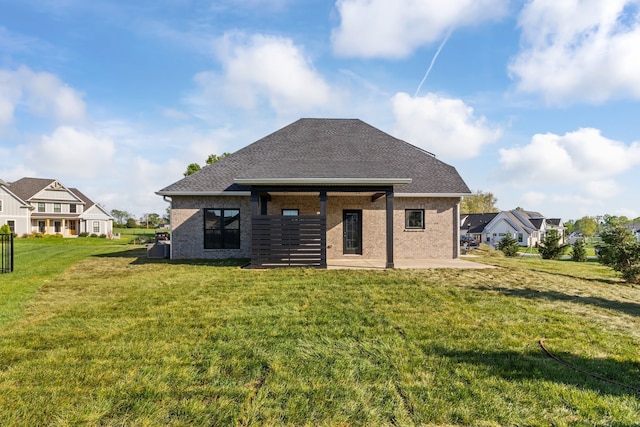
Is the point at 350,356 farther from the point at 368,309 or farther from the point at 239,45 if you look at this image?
the point at 239,45

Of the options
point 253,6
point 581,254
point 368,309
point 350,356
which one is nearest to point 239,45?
point 253,6

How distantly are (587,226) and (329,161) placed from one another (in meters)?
94.8

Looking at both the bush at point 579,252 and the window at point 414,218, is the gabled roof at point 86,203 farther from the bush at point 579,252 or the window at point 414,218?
the bush at point 579,252

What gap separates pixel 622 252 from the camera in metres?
10.5

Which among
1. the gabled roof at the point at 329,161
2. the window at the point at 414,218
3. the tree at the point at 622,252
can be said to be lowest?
the tree at the point at 622,252

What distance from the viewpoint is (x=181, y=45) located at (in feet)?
39.2

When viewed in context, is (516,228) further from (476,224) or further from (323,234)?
(323,234)

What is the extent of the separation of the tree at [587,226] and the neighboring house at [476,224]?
36349 millimetres

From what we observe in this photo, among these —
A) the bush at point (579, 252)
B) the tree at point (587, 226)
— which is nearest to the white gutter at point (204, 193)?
the bush at point (579, 252)

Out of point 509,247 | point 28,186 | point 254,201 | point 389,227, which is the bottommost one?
point 509,247

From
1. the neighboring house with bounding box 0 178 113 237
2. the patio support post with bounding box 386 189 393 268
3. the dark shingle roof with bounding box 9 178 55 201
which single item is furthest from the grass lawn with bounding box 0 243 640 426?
the dark shingle roof with bounding box 9 178 55 201

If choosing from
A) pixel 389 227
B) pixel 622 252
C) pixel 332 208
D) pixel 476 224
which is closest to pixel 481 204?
pixel 476 224

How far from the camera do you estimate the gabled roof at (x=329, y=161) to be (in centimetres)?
1186

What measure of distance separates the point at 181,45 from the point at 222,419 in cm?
1321
